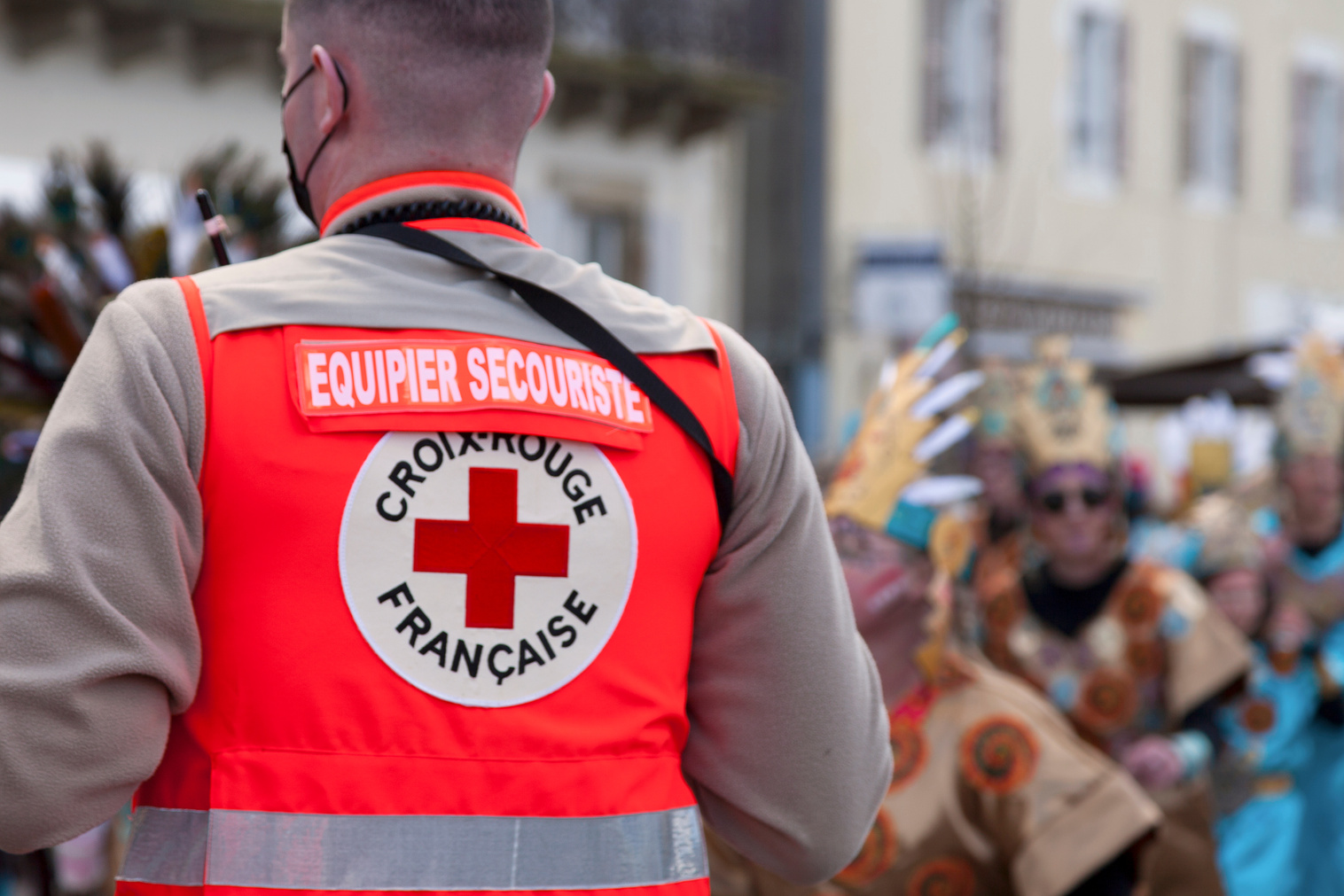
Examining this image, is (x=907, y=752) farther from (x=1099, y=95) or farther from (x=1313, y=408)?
(x=1099, y=95)

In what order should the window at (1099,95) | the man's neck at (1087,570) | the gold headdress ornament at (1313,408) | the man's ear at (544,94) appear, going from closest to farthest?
the man's ear at (544,94)
the man's neck at (1087,570)
the gold headdress ornament at (1313,408)
the window at (1099,95)

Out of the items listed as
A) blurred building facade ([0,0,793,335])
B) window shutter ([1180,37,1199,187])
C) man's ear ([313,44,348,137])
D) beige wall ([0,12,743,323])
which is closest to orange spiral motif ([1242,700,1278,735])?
man's ear ([313,44,348,137])

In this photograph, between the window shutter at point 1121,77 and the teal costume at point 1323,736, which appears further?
the window shutter at point 1121,77

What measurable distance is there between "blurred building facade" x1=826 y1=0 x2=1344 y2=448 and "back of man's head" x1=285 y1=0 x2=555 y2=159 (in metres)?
10.3

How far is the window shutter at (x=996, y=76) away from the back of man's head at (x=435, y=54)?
562 inches

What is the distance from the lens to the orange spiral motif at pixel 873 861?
Result: 3.35 metres

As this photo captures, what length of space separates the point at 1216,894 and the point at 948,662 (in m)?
0.92

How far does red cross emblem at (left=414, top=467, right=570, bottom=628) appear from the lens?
1417 millimetres

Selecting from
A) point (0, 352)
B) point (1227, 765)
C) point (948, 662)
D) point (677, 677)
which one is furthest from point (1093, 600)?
point (677, 677)

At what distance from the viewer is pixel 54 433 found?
1322mm

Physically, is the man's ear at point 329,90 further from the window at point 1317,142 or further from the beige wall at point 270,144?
the window at point 1317,142

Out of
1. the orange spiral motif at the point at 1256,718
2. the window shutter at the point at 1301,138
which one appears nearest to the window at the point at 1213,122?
the window shutter at the point at 1301,138

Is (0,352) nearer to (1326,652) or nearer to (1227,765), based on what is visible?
(1227,765)

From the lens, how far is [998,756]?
3490mm
